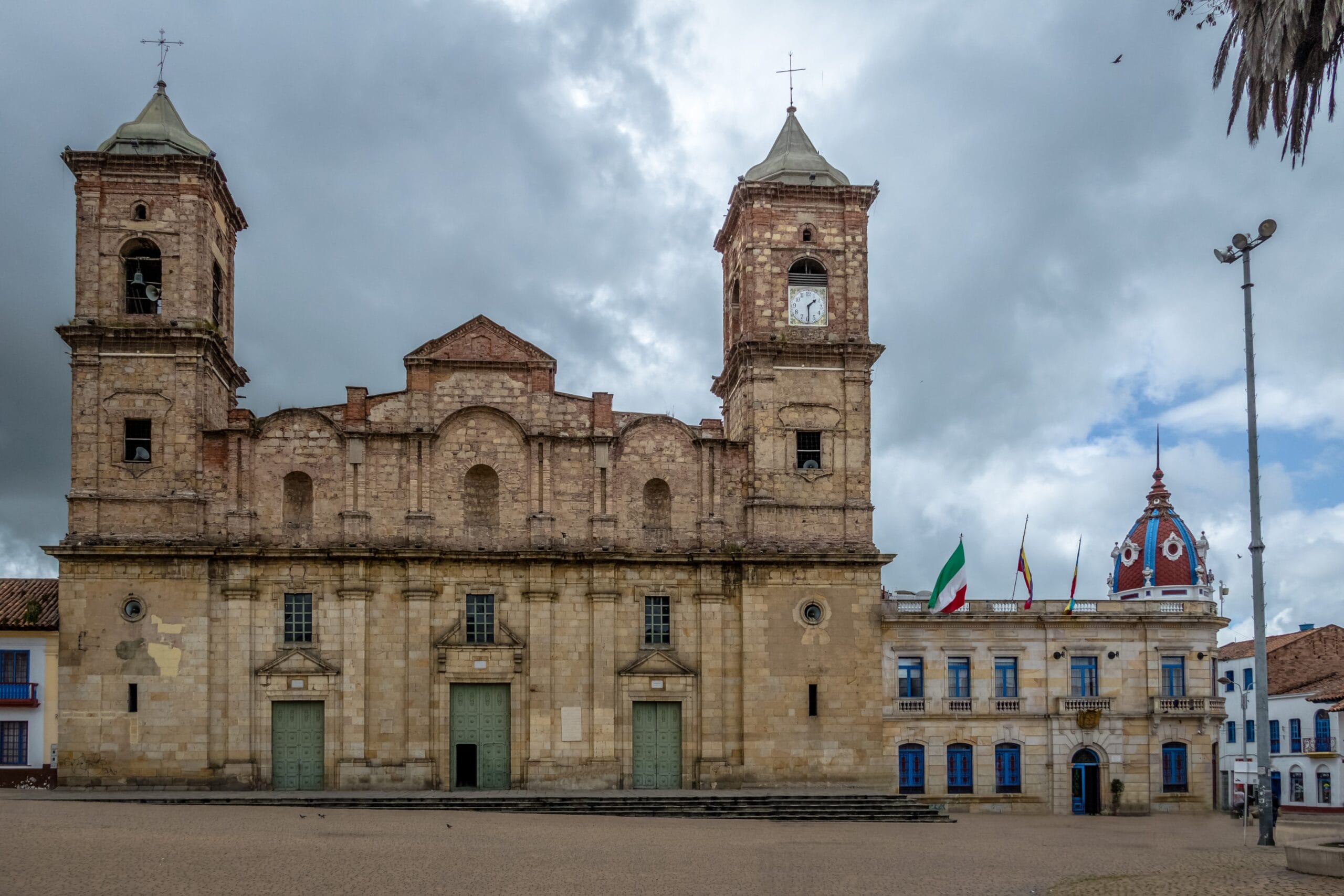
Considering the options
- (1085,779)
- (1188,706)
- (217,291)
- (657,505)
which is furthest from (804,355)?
(217,291)

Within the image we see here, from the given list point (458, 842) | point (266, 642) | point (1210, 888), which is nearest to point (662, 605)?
point (266, 642)

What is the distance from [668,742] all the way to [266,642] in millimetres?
12333

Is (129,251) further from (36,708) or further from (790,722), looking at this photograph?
(790,722)

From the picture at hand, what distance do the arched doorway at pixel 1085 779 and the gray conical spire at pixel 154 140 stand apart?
108 feet

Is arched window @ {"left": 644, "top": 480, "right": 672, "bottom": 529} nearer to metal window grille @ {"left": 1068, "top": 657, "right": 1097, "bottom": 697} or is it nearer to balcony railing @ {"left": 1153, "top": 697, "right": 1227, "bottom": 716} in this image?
metal window grille @ {"left": 1068, "top": 657, "right": 1097, "bottom": 697}

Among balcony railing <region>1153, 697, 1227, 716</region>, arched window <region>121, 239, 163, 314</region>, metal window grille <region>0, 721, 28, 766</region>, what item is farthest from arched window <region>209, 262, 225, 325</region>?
balcony railing <region>1153, 697, 1227, 716</region>

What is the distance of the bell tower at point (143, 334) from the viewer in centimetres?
4119

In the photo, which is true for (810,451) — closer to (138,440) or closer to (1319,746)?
(138,440)

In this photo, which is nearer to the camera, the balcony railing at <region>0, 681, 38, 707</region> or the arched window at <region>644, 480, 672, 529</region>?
the balcony railing at <region>0, 681, 38, 707</region>

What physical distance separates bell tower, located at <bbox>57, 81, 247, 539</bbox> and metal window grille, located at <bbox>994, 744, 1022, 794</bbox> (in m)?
25.3

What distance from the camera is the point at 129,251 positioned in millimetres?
43062

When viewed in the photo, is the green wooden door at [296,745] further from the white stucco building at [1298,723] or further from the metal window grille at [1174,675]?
the white stucco building at [1298,723]

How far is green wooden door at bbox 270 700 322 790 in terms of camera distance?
4078 cm

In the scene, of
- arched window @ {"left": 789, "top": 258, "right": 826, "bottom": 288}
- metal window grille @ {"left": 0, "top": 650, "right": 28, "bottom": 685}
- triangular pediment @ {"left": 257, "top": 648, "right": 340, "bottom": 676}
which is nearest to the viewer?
triangular pediment @ {"left": 257, "top": 648, "right": 340, "bottom": 676}
